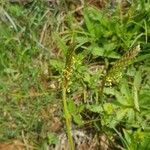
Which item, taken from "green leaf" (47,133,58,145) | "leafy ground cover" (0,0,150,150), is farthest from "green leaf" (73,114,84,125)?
"green leaf" (47,133,58,145)

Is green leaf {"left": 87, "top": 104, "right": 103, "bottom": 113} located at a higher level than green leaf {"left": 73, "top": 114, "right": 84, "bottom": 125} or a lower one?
higher

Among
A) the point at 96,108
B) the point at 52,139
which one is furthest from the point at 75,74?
the point at 52,139

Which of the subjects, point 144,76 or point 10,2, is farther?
point 10,2

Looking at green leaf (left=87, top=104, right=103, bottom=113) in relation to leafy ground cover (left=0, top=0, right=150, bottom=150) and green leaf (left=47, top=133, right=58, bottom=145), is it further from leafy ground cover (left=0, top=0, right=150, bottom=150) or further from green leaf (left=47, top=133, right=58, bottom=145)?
green leaf (left=47, top=133, right=58, bottom=145)

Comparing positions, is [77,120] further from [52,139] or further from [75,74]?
[75,74]

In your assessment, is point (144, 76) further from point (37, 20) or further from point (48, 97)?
point (37, 20)

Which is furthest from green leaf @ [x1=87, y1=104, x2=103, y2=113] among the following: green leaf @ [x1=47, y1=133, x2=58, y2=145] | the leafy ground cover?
green leaf @ [x1=47, y1=133, x2=58, y2=145]

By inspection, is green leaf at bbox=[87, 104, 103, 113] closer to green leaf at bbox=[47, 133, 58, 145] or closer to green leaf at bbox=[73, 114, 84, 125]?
green leaf at bbox=[73, 114, 84, 125]

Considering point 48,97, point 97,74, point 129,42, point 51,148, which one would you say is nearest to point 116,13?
point 129,42

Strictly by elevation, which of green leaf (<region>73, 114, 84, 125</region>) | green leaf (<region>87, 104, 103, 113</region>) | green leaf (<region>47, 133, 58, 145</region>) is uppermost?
green leaf (<region>87, 104, 103, 113</region>)
